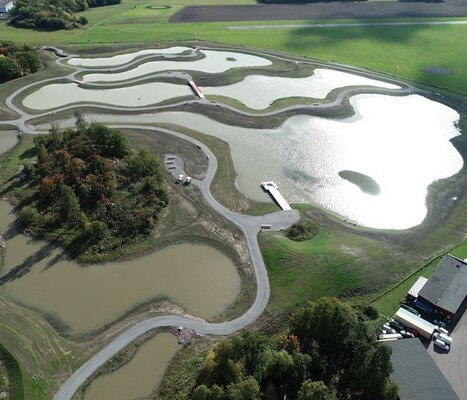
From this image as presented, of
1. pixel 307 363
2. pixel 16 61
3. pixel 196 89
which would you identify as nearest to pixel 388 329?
pixel 307 363

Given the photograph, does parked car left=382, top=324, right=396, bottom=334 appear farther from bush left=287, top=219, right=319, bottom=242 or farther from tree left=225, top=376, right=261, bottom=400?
tree left=225, top=376, right=261, bottom=400

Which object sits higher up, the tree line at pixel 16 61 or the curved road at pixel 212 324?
the tree line at pixel 16 61

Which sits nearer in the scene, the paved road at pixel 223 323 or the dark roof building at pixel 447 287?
the paved road at pixel 223 323

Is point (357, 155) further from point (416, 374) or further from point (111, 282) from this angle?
point (111, 282)

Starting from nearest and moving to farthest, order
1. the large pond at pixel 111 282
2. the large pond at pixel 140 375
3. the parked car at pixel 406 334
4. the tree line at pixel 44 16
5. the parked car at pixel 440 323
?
the large pond at pixel 140 375 < the parked car at pixel 406 334 < the parked car at pixel 440 323 < the large pond at pixel 111 282 < the tree line at pixel 44 16

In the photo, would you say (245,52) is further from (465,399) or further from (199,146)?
(465,399)

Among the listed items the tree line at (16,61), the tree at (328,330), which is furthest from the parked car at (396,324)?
the tree line at (16,61)

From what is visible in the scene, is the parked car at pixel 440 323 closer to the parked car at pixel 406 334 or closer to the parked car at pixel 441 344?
the parked car at pixel 441 344

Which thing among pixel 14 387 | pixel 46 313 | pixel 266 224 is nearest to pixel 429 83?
pixel 266 224
